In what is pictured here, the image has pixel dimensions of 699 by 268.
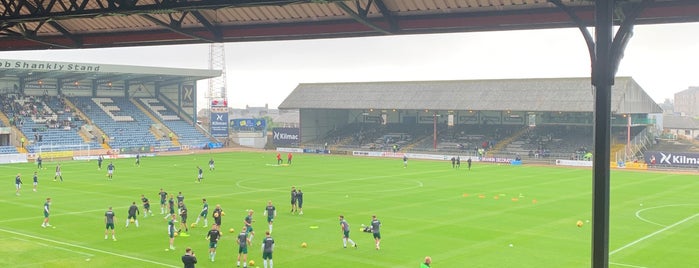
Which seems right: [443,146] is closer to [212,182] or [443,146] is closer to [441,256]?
[212,182]

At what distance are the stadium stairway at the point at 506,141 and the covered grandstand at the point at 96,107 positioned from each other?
42.4m

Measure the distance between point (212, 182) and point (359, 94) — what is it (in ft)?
159

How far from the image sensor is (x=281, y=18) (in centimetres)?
1648

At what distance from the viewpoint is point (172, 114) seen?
106875 mm

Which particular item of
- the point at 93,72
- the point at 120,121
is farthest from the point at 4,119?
the point at 120,121

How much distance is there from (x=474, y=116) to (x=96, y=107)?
55.4 m

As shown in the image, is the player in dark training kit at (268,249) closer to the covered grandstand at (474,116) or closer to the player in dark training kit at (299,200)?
the player in dark training kit at (299,200)

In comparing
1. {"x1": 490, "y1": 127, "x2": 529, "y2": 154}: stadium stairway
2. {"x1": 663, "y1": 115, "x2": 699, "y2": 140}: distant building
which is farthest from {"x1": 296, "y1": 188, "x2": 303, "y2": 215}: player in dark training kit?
{"x1": 663, "y1": 115, "x2": 699, "y2": 140}: distant building

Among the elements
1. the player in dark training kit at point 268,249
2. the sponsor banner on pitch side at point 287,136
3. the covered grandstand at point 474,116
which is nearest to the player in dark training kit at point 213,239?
the player in dark training kit at point 268,249

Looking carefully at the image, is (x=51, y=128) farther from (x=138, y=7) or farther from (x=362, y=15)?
(x=362, y=15)

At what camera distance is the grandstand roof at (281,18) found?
13.3 m

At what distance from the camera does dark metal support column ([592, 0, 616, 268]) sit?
10945mm

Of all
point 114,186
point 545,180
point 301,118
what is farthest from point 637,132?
point 114,186

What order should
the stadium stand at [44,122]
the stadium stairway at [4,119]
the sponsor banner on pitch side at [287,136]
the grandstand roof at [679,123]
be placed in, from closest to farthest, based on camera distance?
the stadium stairway at [4,119] → the stadium stand at [44,122] → the sponsor banner on pitch side at [287,136] → the grandstand roof at [679,123]
